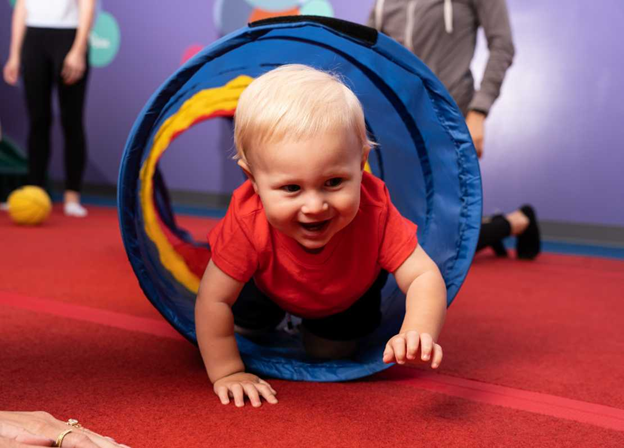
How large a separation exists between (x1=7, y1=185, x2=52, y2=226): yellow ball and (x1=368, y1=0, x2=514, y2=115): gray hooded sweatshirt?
2.04 metres

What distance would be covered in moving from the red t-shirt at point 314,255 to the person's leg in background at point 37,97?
110 inches

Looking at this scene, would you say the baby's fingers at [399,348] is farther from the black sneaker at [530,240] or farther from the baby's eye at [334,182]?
the black sneaker at [530,240]

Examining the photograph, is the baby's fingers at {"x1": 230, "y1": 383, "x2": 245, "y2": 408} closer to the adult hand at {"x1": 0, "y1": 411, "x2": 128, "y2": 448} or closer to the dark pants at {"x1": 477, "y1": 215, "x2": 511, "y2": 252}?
the adult hand at {"x1": 0, "y1": 411, "x2": 128, "y2": 448}

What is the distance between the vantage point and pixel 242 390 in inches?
45.9

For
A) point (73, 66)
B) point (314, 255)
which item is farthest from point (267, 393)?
point (73, 66)

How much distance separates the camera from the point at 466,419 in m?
1.11

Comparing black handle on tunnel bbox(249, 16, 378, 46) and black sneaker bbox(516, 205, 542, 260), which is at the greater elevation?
black handle on tunnel bbox(249, 16, 378, 46)

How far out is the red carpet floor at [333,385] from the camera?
1.04 metres

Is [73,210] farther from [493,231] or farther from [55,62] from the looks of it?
[493,231]

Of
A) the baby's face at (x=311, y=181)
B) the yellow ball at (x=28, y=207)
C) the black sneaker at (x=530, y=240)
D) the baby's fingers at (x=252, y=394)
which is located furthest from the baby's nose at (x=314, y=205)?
the yellow ball at (x=28, y=207)

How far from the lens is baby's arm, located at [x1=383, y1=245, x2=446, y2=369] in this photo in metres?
1.00

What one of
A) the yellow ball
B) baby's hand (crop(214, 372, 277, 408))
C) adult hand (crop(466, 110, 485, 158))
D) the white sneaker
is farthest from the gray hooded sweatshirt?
the white sneaker

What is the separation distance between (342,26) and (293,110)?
0.28 metres

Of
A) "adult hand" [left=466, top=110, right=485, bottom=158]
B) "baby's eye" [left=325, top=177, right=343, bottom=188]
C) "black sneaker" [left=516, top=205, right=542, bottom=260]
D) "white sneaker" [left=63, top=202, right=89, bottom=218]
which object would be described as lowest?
"white sneaker" [left=63, top=202, right=89, bottom=218]
